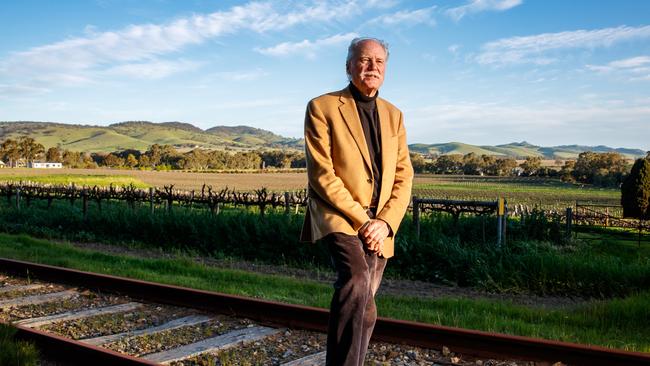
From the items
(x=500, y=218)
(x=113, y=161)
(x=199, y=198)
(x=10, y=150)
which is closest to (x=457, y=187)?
(x=199, y=198)

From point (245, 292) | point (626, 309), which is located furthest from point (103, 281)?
point (626, 309)

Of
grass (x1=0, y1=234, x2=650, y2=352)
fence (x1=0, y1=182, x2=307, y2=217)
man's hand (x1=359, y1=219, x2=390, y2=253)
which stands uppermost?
man's hand (x1=359, y1=219, x2=390, y2=253)

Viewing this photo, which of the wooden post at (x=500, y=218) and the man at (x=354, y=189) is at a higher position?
the man at (x=354, y=189)

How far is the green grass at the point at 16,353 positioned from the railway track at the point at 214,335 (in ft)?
0.65

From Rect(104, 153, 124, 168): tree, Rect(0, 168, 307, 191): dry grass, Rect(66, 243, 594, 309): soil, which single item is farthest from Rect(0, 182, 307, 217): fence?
Rect(104, 153, 124, 168): tree

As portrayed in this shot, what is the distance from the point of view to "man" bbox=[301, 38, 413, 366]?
312 cm

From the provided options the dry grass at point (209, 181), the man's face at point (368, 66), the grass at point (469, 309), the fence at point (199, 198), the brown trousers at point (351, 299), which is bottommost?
the dry grass at point (209, 181)

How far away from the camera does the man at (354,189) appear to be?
3121 millimetres

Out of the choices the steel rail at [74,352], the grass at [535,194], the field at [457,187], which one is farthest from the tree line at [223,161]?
the steel rail at [74,352]

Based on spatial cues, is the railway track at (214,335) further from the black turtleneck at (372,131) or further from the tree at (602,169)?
the tree at (602,169)

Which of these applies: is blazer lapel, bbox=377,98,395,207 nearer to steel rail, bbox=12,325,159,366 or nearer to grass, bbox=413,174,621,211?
steel rail, bbox=12,325,159,366

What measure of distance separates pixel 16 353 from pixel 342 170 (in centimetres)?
279

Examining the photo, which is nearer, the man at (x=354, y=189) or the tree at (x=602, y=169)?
the man at (x=354, y=189)

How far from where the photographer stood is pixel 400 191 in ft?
11.2
